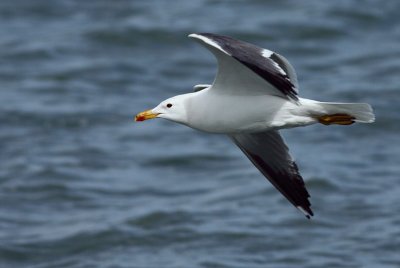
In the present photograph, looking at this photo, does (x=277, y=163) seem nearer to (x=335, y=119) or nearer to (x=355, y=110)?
(x=335, y=119)

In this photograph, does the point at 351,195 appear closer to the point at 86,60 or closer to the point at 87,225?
the point at 87,225

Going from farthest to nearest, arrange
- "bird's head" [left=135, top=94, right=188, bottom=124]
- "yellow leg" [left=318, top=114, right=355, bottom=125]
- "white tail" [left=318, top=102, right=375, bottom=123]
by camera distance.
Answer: "bird's head" [left=135, top=94, right=188, bottom=124]
"yellow leg" [left=318, top=114, right=355, bottom=125]
"white tail" [left=318, top=102, right=375, bottom=123]

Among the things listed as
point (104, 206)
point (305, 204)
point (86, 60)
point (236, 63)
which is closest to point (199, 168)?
point (104, 206)

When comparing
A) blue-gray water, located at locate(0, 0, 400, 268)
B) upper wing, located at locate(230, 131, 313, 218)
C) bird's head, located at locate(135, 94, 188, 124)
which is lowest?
upper wing, located at locate(230, 131, 313, 218)

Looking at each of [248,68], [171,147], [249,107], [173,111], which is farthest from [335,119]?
[171,147]

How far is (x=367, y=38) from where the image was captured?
20.0 metres

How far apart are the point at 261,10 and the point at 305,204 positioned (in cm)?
1230

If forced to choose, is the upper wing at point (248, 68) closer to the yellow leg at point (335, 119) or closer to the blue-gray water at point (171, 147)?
the yellow leg at point (335, 119)

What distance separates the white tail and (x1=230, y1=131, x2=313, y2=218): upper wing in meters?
1.08

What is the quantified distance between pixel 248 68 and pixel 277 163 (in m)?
1.59

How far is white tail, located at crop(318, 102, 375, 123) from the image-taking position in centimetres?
856

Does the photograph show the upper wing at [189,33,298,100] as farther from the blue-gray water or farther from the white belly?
the blue-gray water

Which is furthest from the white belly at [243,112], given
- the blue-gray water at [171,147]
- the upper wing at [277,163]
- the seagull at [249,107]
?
the blue-gray water at [171,147]

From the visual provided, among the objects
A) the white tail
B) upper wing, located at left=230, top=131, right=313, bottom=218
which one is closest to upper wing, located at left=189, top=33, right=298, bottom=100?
the white tail
